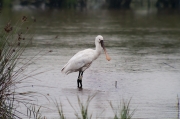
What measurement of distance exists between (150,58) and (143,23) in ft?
41.5

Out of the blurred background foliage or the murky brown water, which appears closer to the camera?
the murky brown water

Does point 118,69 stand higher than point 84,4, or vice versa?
point 84,4

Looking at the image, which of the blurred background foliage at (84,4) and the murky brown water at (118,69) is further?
the blurred background foliage at (84,4)

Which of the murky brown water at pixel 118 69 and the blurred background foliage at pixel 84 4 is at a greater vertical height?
the blurred background foliage at pixel 84 4

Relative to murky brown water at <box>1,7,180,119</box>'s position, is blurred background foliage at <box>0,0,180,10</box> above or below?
above

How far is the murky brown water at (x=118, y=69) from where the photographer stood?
386 inches

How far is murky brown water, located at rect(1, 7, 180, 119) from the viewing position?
980cm

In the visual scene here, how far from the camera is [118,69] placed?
13734mm

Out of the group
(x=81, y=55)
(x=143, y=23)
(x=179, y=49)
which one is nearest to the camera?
(x=81, y=55)

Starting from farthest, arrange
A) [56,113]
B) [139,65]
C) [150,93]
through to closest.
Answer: [139,65]
[150,93]
[56,113]

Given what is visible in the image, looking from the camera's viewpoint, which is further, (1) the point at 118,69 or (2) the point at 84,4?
(2) the point at 84,4

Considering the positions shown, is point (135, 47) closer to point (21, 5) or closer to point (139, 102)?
point (139, 102)

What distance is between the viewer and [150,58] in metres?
15.6

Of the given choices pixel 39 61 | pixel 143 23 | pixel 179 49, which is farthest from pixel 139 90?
pixel 143 23
